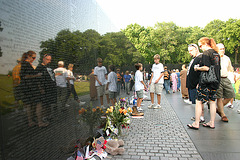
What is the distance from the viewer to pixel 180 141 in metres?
4.05

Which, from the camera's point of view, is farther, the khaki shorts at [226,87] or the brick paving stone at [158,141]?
the khaki shorts at [226,87]

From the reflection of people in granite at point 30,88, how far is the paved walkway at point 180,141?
180 cm

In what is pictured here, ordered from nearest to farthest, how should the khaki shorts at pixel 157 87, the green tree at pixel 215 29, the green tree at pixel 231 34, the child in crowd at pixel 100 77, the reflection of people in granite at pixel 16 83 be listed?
the reflection of people in granite at pixel 16 83 < the child in crowd at pixel 100 77 < the khaki shorts at pixel 157 87 < the green tree at pixel 231 34 < the green tree at pixel 215 29

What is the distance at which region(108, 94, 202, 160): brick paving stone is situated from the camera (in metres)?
3.40

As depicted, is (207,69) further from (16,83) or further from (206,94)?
(16,83)

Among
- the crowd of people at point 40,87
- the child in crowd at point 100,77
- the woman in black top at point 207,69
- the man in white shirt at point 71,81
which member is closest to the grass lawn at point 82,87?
the man in white shirt at point 71,81

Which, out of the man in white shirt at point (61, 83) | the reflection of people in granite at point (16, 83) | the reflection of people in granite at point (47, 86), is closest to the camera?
the reflection of people in granite at point (16, 83)

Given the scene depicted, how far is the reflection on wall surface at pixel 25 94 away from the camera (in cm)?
180

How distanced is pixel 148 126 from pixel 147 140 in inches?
46.7

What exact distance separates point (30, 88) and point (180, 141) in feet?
10.8

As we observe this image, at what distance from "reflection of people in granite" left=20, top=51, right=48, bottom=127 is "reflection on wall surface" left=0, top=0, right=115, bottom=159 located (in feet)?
0.06

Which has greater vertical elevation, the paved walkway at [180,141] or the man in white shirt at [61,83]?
the man in white shirt at [61,83]

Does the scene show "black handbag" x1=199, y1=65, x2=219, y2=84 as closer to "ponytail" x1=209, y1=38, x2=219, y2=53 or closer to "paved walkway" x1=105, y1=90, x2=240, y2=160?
"ponytail" x1=209, y1=38, x2=219, y2=53

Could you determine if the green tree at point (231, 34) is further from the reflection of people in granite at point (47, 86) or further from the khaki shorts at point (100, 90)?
the reflection of people in granite at point (47, 86)
